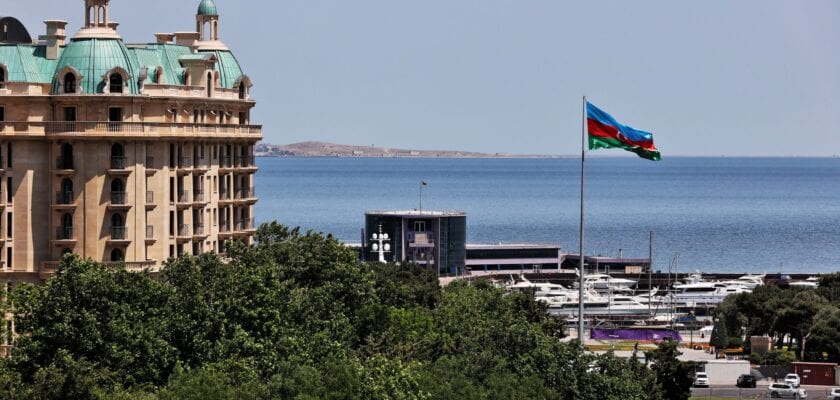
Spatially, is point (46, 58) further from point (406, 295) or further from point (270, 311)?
point (270, 311)

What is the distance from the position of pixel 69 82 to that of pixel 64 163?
14.2 ft

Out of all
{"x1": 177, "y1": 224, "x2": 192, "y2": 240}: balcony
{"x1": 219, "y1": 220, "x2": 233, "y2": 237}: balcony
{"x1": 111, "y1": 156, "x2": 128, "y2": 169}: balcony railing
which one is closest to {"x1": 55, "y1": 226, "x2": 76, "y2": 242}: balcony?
{"x1": 111, "y1": 156, "x2": 128, "y2": 169}: balcony railing

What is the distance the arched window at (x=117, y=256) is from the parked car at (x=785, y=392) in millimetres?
37077

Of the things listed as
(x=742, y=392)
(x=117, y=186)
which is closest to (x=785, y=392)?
(x=742, y=392)

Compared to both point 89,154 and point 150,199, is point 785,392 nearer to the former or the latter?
point 150,199

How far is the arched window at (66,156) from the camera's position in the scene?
100062 mm

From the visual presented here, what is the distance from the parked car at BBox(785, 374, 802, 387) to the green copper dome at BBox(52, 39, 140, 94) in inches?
1594

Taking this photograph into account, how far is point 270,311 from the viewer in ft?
254

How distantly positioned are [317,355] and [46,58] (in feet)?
116

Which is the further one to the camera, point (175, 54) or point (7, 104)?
point (175, 54)

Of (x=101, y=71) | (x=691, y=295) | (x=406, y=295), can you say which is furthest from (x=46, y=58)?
(x=691, y=295)

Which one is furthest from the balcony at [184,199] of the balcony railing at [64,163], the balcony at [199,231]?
the balcony railing at [64,163]

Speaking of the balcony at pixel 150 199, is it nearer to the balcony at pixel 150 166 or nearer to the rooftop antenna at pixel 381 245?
the balcony at pixel 150 166

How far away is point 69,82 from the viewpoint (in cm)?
9988
